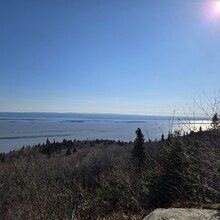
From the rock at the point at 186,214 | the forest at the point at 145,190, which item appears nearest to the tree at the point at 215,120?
the forest at the point at 145,190

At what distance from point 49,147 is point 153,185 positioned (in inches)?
2711

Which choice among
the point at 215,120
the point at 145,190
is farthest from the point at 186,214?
the point at 145,190

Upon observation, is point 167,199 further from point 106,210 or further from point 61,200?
point 61,200

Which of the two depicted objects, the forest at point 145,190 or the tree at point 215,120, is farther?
the tree at point 215,120

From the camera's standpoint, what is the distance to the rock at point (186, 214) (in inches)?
240

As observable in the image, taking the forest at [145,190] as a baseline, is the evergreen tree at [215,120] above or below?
above

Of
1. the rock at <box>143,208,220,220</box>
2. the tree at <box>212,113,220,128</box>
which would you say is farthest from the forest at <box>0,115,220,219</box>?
the rock at <box>143,208,220,220</box>

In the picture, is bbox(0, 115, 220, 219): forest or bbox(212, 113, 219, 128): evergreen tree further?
bbox(212, 113, 219, 128): evergreen tree

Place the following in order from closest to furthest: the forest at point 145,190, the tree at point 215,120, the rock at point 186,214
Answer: the rock at point 186,214 < the forest at point 145,190 < the tree at point 215,120

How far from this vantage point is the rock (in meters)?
6.11

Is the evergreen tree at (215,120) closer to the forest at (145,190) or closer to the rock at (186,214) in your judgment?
the forest at (145,190)

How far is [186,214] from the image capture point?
6.33 m

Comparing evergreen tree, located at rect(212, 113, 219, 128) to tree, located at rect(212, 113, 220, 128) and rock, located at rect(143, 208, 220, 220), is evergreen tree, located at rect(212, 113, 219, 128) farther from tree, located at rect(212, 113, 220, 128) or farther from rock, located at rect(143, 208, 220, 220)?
rock, located at rect(143, 208, 220, 220)

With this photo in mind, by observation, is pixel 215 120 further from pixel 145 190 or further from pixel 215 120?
pixel 145 190
